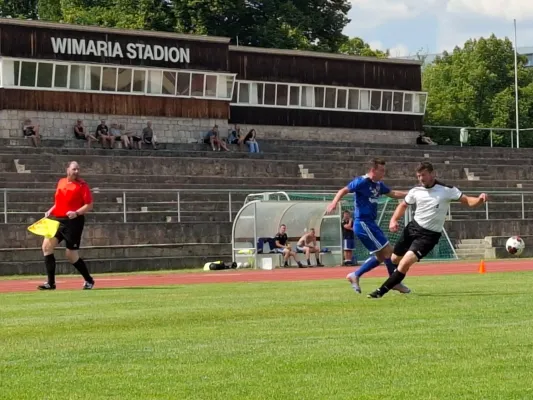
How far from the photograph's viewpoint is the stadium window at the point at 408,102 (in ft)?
206

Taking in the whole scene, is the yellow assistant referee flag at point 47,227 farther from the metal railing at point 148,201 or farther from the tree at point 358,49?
the tree at point 358,49

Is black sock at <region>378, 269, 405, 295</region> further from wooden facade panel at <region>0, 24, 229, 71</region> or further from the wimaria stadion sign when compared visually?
the wimaria stadion sign

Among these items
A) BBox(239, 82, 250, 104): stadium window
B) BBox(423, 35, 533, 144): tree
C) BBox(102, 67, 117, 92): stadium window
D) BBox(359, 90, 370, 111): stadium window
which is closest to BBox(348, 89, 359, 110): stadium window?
BBox(359, 90, 370, 111): stadium window

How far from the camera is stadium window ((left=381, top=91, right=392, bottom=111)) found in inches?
2436

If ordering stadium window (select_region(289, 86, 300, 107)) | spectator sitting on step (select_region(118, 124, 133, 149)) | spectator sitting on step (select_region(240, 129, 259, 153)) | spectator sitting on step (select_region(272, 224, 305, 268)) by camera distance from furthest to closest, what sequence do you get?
stadium window (select_region(289, 86, 300, 107)) → spectator sitting on step (select_region(240, 129, 259, 153)) → spectator sitting on step (select_region(118, 124, 133, 149)) → spectator sitting on step (select_region(272, 224, 305, 268))

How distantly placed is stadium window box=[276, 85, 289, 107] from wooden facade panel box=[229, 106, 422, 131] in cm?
32

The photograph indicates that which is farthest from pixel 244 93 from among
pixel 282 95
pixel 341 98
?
pixel 341 98

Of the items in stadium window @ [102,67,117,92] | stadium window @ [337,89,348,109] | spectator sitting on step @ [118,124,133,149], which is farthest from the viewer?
stadium window @ [337,89,348,109]

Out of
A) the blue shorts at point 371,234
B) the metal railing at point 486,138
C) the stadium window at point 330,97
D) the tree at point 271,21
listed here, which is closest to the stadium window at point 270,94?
the stadium window at point 330,97

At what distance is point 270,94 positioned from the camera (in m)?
57.7

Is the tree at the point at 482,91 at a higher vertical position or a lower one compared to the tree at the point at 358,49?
lower

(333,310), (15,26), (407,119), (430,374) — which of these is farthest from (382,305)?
(407,119)

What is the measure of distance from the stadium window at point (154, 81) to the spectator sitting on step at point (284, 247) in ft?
61.3

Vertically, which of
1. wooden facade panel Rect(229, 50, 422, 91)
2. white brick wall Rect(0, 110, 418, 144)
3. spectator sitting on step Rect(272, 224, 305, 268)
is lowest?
spectator sitting on step Rect(272, 224, 305, 268)
